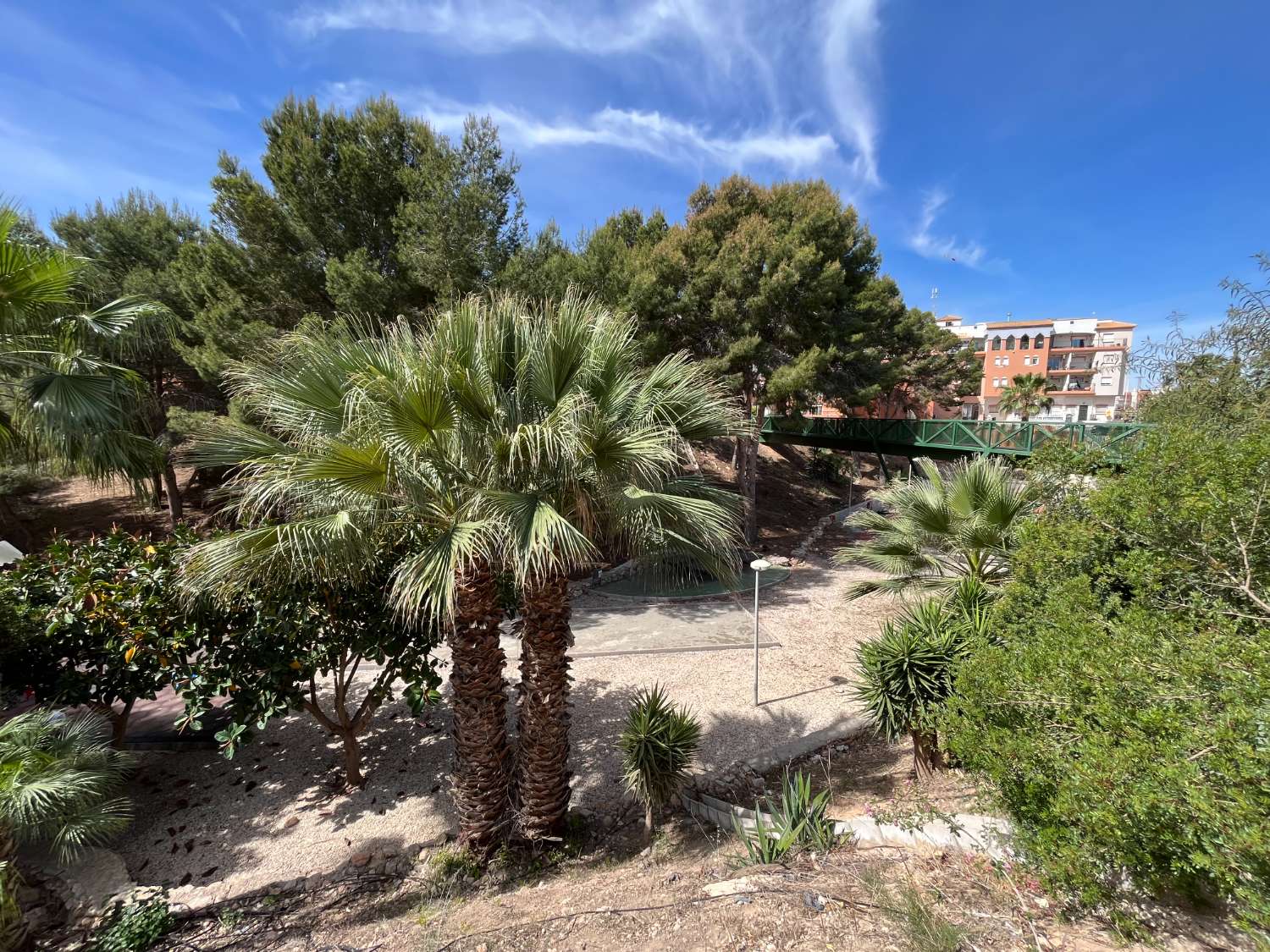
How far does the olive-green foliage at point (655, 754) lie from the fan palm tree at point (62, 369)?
5.40m

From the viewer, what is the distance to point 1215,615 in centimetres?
279

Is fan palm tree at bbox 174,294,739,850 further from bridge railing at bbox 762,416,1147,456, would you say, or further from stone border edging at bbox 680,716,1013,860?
bridge railing at bbox 762,416,1147,456

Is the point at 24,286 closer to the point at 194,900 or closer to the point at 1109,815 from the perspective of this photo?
the point at 194,900

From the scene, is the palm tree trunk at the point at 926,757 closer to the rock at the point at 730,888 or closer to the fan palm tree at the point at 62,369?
the rock at the point at 730,888

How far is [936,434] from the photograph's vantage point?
50.6 ft

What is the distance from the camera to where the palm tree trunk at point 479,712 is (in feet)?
12.3

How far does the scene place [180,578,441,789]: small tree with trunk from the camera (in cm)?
407

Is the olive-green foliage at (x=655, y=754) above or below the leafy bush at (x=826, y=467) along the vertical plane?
below

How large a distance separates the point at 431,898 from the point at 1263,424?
283 inches

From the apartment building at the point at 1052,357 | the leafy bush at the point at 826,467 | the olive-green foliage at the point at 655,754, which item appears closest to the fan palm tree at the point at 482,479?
the olive-green foliage at the point at 655,754

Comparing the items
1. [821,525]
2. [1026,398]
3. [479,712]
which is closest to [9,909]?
[479,712]

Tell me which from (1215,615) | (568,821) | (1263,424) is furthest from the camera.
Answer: (568,821)

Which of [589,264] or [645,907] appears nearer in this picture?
[645,907]

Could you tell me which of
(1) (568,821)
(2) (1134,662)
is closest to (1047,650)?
(2) (1134,662)
